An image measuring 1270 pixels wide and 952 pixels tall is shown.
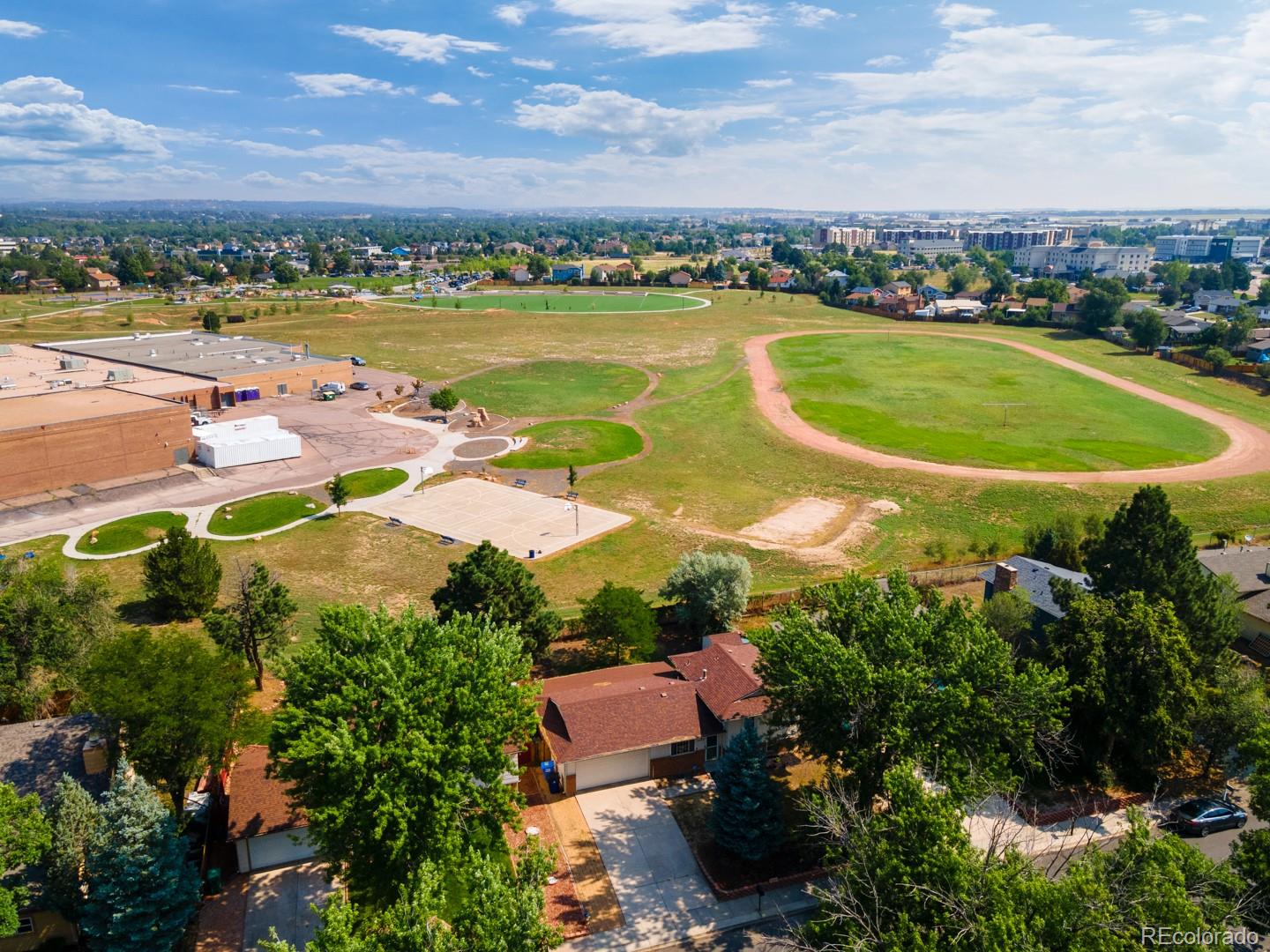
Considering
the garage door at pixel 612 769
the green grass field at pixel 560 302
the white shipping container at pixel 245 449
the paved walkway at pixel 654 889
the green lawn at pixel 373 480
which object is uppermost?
the green grass field at pixel 560 302

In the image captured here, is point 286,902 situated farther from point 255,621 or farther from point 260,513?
point 260,513

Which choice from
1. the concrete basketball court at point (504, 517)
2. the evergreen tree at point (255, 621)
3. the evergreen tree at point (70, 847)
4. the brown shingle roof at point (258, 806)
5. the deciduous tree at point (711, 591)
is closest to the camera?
the evergreen tree at point (70, 847)

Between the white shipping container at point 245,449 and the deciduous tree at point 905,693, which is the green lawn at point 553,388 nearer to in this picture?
the white shipping container at point 245,449

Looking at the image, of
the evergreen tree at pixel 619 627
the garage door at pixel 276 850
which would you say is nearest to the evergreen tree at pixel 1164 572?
the evergreen tree at pixel 619 627

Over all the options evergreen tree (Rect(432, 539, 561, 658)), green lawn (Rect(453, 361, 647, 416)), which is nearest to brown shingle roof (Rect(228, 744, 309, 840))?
evergreen tree (Rect(432, 539, 561, 658))

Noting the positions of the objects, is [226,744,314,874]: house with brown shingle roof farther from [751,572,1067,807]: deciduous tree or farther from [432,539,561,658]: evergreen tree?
[751,572,1067,807]: deciduous tree

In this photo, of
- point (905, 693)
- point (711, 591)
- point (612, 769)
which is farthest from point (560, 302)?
point (905, 693)

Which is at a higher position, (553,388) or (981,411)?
(553,388)
